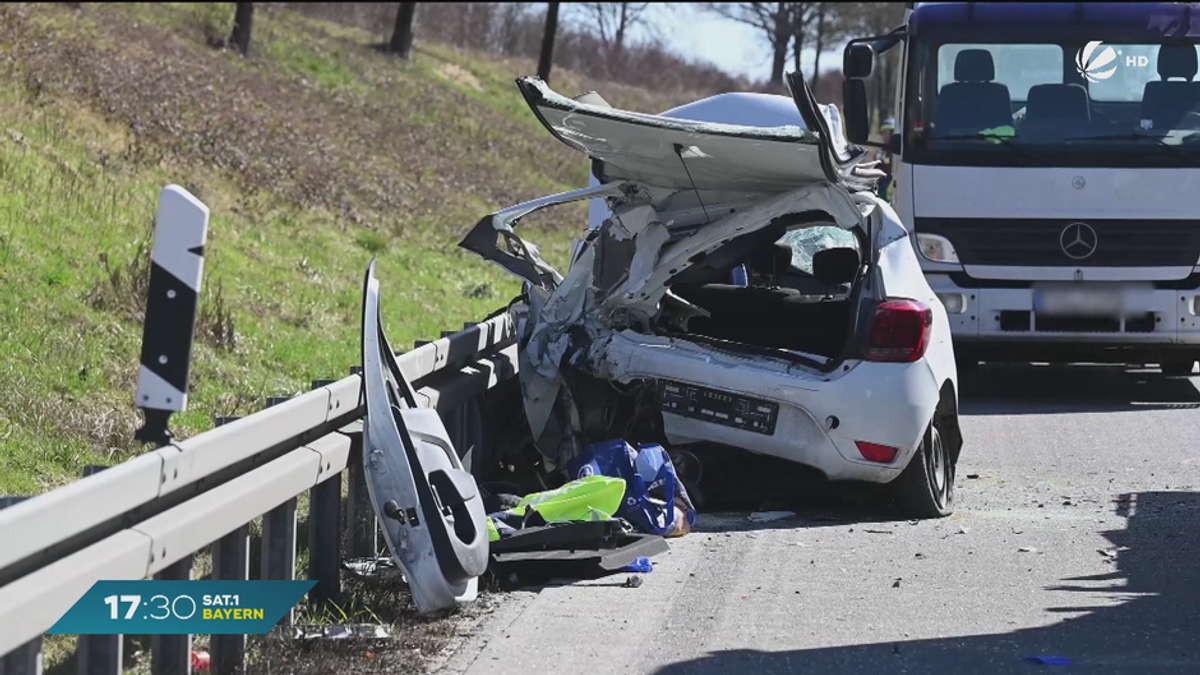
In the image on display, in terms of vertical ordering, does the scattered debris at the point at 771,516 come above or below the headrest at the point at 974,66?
below

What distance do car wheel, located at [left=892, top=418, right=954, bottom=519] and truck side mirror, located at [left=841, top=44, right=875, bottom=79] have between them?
14.9 ft

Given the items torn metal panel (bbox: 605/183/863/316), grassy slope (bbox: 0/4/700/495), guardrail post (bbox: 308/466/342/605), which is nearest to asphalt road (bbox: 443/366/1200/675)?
guardrail post (bbox: 308/466/342/605)

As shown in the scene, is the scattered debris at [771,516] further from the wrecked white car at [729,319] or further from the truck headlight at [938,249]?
the truck headlight at [938,249]

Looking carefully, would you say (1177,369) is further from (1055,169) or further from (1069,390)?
(1055,169)

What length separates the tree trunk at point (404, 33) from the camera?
4097cm

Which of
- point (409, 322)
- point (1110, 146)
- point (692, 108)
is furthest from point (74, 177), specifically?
point (1110, 146)

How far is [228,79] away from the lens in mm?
26156

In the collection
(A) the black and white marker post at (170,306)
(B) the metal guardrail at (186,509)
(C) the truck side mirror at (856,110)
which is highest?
(C) the truck side mirror at (856,110)

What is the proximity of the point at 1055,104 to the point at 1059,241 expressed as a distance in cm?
106

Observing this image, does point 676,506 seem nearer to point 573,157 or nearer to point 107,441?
point 107,441

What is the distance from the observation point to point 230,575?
538cm

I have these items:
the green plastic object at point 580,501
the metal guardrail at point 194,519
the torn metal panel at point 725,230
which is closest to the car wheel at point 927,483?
the torn metal panel at point 725,230

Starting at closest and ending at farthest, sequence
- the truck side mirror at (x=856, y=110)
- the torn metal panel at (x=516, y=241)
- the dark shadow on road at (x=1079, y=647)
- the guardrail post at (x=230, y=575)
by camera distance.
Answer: the guardrail post at (x=230, y=575) < the dark shadow on road at (x=1079, y=647) < the torn metal panel at (x=516, y=241) < the truck side mirror at (x=856, y=110)

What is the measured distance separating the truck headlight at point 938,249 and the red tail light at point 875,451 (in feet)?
17.8
